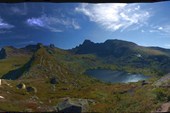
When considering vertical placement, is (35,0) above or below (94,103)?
above

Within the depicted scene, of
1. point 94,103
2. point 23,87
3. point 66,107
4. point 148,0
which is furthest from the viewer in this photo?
point 23,87

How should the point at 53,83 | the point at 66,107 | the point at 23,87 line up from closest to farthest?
the point at 66,107, the point at 23,87, the point at 53,83

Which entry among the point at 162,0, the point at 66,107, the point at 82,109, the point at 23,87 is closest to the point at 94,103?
the point at 82,109

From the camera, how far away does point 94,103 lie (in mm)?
95688

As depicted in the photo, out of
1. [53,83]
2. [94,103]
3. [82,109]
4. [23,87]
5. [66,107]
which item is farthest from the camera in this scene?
[53,83]

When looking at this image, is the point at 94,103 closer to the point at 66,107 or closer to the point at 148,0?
the point at 66,107

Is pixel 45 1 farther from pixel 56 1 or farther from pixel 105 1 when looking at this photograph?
pixel 105 1

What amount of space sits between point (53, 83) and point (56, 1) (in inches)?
7531

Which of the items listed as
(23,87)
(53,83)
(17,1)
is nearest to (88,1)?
(17,1)

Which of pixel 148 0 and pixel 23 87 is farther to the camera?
pixel 23 87

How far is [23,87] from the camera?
141750mm

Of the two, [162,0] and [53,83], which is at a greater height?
[162,0]

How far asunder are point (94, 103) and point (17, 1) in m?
92.4

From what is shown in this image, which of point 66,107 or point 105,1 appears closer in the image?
point 105,1
